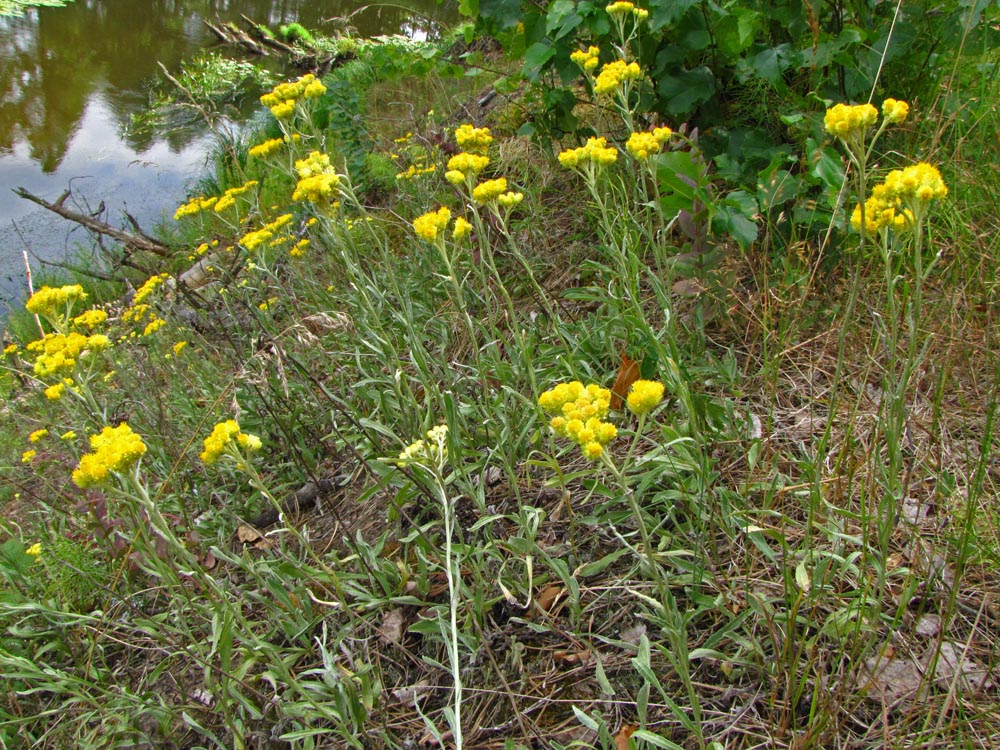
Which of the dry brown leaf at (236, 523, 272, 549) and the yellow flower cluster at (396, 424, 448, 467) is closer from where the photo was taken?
the yellow flower cluster at (396, 424, 448, 467)

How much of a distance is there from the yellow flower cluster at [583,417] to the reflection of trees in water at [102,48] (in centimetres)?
727

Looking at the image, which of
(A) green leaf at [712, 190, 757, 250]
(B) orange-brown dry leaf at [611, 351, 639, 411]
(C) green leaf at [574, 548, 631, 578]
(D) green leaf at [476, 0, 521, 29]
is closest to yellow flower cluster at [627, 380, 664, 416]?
(C) green leaf at [574, 548, 631, 578]

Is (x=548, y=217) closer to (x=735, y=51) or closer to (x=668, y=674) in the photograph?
(x=735, y=51)

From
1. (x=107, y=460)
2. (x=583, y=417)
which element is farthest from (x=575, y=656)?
(x=107, y=460)

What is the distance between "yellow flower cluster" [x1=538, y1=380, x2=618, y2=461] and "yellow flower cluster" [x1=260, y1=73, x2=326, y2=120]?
62.9 inches

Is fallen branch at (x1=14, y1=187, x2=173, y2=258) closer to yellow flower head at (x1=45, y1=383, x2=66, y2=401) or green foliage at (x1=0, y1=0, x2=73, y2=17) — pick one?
yellow flower head at (x1=45, y1=383, x2=66, y2=401)

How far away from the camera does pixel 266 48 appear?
11.0m

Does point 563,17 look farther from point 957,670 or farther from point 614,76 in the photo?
point 957,670

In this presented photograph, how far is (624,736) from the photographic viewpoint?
1.18 m

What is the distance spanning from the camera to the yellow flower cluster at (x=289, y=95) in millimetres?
2230

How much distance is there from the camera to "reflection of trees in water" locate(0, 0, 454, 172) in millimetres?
8539

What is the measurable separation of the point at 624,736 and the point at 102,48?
43.6 ft

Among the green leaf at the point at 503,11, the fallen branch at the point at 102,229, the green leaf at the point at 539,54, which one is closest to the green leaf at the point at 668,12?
the green leaf at the point at 539,54

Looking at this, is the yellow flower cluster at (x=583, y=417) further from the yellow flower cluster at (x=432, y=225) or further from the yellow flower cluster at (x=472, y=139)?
the yellow flower cluster at (x=472, y=139)
